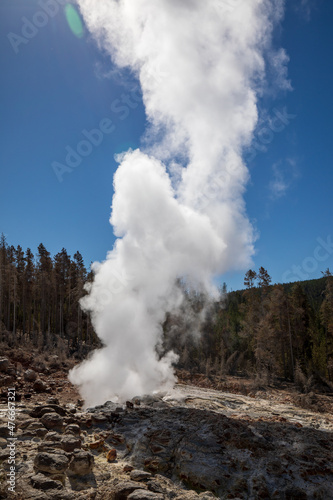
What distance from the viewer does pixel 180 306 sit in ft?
130

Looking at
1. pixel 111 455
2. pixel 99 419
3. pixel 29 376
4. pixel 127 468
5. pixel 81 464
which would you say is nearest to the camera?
pixel 81 464

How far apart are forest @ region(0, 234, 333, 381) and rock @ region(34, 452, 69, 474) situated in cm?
2012

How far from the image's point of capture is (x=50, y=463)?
6996mm

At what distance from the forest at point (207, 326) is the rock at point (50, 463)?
20.1 metres

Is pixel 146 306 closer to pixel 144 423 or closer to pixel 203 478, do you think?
pixel 144 423

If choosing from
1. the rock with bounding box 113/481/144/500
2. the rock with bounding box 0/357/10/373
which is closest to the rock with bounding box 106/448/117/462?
the rock with bounding box 113/481/144/500

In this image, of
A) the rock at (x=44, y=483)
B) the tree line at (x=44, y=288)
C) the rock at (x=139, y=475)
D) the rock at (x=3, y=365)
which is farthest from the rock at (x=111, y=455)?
the tree line at (x=44, y=288)

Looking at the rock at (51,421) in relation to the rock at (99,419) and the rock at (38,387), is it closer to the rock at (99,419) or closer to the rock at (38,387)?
the rock at (99,419)

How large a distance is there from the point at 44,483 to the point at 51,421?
13.1 feet

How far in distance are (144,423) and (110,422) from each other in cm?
133

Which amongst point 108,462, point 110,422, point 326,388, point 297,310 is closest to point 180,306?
point 297,310

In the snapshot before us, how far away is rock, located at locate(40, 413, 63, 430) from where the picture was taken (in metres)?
9.96

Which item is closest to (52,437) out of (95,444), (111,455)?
(95,444)

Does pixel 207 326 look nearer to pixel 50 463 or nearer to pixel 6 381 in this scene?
pixel 6 381
